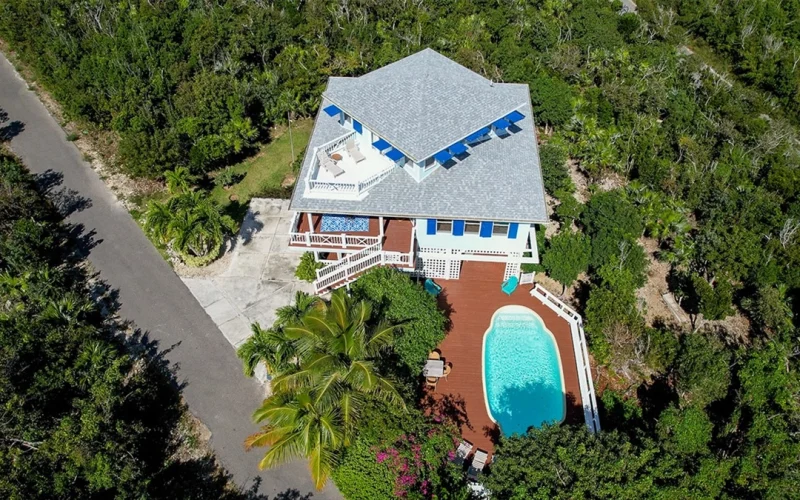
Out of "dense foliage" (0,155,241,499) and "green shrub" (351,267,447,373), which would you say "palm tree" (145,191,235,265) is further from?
"green shrub" (351,267,447,373)

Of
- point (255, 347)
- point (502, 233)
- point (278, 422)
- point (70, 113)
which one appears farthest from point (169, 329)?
point (70, 113)

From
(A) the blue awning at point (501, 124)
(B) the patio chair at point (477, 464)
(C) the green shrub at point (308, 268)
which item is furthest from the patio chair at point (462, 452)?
(A) the blue awning at point (501, 124)

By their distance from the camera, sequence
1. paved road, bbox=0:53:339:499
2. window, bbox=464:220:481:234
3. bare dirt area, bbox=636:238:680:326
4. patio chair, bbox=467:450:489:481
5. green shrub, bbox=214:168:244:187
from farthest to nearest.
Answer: green shrub, bbox=214:168:244:187 < bare dirt area, bbox=636:238:680:326 < window, bbox=464:220:481:234 < paved road, bbox=0:53:339:499 < patio chair, bbox=467:450:489:481

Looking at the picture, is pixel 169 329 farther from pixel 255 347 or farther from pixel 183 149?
pixel 183 149

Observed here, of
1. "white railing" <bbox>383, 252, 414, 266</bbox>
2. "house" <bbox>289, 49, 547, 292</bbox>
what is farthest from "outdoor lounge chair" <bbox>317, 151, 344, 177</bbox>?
"white railing" <bbox>383, 252, 414, 266</bbox>

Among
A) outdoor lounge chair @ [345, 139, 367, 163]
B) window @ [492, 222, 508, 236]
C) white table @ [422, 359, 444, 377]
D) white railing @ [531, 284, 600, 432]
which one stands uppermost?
outdoor lounge chair @ [345, 139, 367, 163]

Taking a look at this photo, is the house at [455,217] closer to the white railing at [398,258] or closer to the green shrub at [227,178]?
the white railing at [398,258]

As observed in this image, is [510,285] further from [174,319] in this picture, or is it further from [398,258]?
[174,319]
